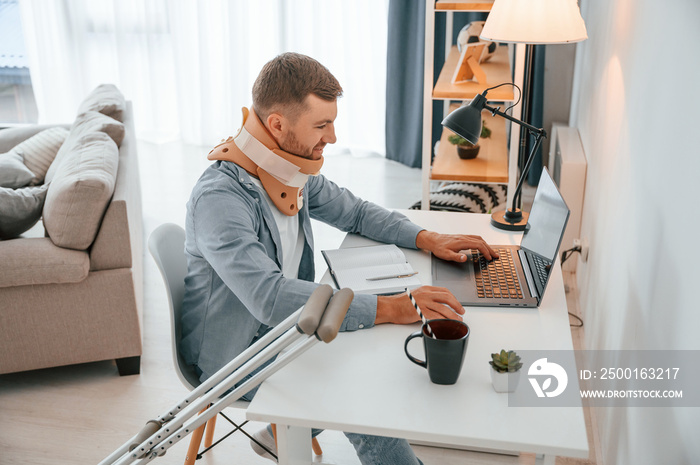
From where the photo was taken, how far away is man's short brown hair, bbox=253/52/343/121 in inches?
61.1

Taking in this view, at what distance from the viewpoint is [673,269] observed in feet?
4.17

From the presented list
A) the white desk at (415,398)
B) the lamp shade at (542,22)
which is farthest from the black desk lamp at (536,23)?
the white desk at (415,398)

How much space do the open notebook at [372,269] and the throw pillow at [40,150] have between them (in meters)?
1.89

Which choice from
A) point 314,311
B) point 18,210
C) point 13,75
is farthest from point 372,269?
point 13,75

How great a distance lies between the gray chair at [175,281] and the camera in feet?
5.32

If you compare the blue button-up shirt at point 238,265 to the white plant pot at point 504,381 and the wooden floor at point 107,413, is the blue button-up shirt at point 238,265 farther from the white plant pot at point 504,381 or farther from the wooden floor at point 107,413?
the wooden floor at point 107,413

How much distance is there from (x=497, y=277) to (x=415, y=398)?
1.74 feet

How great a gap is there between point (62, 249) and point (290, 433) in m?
1.32

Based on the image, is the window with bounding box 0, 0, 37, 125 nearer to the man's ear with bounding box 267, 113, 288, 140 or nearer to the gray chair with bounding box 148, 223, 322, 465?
the gray chair with bounding box 148, 223, 322, 465

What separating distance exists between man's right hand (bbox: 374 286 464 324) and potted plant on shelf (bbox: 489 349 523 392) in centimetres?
21

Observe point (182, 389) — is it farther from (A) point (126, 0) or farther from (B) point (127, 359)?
(A) point (126, 0)

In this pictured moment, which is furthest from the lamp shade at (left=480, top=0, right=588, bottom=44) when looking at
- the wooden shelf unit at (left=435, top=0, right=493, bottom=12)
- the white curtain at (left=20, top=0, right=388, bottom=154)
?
the white curtain at (left=20, top=0, right=388, bottom=154)

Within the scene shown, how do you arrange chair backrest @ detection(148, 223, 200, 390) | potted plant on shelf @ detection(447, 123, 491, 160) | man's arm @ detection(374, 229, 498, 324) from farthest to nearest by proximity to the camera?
1. potted plant on shelf @ detection(447, 123, 491, 160)
2. chair backrest @ detection(148, 223, 200, 390)
3. man's arm @ detection(374, 229, 498, 324)

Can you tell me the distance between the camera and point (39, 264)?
219 centimetres
